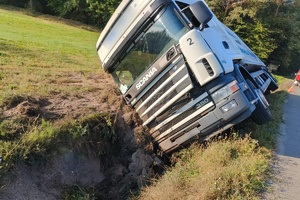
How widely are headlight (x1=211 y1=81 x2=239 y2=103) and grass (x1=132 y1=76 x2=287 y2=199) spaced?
0.86m

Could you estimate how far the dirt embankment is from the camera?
11.2 ft

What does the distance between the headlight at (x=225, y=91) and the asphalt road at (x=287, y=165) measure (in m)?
1.58

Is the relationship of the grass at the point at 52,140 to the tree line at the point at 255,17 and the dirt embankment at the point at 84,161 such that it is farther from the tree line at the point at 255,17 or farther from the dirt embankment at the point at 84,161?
the tree line at the point at 255,17

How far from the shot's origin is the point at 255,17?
26656 millimetres

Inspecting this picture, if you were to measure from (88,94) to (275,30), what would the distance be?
2925 centimetres

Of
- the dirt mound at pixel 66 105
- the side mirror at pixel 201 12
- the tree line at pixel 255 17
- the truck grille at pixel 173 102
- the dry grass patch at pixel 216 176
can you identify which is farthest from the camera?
the tree line at pixel 255 17

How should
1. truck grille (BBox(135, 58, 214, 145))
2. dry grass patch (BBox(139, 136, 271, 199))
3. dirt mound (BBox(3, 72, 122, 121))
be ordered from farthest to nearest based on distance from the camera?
dirt mound (BBox(3, 72, 122, 121))
truck grille (BBox(135, 58, 214, 145))
dry grass patch (BBox(139, 136, 271, 199))

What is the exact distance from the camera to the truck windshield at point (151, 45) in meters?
4.04

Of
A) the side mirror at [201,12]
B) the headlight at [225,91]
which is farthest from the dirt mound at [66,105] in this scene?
the side mirror at [201,12]

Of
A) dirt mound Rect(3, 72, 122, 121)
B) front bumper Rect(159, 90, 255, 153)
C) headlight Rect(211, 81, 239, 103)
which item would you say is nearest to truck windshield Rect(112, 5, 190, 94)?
dirt mound Rect(3, 72, 122, 121)

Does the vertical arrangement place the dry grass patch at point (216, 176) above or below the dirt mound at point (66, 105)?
below

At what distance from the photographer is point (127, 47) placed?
4.48m

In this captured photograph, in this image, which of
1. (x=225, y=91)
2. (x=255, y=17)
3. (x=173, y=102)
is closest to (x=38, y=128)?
(x=173, y=102)

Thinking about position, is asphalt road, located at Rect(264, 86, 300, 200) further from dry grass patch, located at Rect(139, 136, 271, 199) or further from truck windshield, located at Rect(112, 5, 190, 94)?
truck windshield, located at Rect(112, 5, 190, 94)
